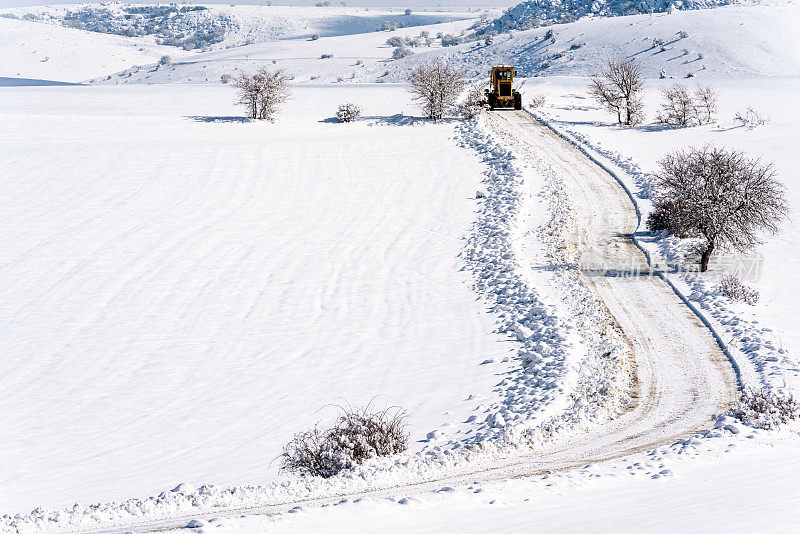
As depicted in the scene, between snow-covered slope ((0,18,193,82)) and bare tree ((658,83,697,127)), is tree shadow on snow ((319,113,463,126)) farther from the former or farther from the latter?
snow-covered slope ((0,18,193,82))

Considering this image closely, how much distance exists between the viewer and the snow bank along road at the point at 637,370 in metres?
8.15

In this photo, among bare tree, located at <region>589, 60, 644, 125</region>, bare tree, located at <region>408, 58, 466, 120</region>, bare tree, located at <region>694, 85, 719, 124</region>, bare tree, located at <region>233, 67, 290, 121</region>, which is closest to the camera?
bare tree, located at <region>694, 85, 719, 124</region>

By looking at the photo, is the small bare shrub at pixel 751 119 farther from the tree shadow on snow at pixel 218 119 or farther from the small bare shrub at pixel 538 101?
the tree shadow on snow at pixel 218 119

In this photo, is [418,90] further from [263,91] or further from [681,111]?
[681,111]

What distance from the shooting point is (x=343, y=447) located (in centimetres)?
845

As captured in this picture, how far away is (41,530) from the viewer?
274 inches

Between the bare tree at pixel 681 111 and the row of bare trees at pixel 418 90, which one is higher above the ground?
the row of bare trees at pixel 418 90

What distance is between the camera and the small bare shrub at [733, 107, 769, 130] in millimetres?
32162

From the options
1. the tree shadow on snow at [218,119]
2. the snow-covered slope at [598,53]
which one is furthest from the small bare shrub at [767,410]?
the snow-covered slope at [598,53]

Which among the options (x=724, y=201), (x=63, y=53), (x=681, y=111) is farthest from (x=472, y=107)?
(x=63, y=53)

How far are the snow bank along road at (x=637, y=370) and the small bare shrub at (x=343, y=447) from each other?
844 millimetres

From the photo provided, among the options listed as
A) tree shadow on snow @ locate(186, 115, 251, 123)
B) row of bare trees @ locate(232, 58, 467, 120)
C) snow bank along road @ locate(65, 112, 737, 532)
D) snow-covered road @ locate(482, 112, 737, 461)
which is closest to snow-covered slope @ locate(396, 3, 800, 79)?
row of bare trees @ locate(232, 58, 467, 120)

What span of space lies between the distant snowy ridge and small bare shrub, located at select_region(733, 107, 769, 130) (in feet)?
172

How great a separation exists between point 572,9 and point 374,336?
8879cm
